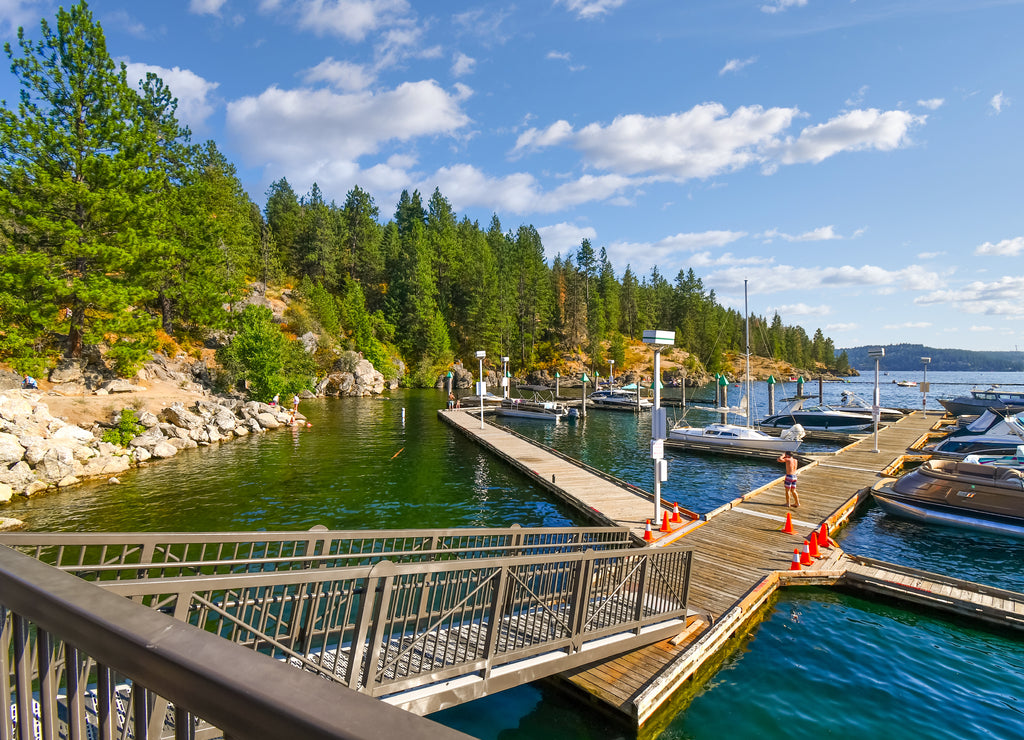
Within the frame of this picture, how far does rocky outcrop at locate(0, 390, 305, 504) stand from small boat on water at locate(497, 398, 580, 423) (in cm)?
2668

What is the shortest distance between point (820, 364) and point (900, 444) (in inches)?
5834

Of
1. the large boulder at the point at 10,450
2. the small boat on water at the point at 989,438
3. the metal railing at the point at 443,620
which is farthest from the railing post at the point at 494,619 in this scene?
the small boat on water at the point at 989,438

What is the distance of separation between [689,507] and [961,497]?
9227mm

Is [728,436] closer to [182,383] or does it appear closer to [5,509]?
[5,509]

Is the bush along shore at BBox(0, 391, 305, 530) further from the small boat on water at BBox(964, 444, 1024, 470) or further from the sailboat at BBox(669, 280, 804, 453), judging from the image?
the small boat on water at BBox(964, 444, 1024, 470)

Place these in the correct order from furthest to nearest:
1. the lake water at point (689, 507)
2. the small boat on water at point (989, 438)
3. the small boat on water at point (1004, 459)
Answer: the small boat on water at point (989, 438) < the small boat on water at point (1004, 459) < the lake water at point (689, 507)

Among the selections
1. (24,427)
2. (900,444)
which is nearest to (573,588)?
(24,427)

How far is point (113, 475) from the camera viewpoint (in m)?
23.0

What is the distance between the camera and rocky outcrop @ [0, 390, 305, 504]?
66.6 feet

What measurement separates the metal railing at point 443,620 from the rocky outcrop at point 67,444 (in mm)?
16768

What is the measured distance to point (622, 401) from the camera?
192 feet

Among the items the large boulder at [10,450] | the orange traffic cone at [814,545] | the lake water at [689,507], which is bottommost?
the lake water at [689,507]

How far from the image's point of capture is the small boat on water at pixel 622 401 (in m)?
56.6

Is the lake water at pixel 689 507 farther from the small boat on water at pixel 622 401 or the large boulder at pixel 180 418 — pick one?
the small boat on water at pixel 622 401
